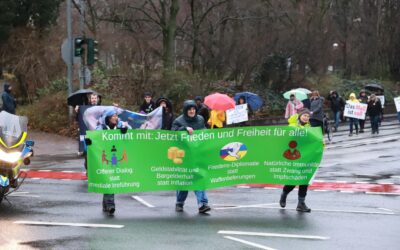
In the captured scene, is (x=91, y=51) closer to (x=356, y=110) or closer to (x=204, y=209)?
(x=356, y=110)

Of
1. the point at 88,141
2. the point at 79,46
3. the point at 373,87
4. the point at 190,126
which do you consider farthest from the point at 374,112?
the point at 88,141

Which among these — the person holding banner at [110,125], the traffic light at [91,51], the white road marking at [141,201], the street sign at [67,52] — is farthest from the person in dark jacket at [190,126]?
the street sign at [67,52]

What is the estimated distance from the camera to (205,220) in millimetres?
9570

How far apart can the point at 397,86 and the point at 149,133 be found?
38087mm

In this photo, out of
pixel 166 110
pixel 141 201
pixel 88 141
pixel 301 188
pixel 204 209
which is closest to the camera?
pixel 88 141

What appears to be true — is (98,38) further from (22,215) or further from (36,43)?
(22,215)

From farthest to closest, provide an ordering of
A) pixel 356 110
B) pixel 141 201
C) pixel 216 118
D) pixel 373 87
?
1. pixel 373 87
2. pixel 356 110
3. pixel 216 118
4. pixel 141 201

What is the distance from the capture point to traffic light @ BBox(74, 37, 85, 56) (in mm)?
22047

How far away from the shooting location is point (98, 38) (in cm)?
3428

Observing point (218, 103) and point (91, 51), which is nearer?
point (218, 103)

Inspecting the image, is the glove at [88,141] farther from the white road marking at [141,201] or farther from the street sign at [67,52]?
the street sign at [67,52]

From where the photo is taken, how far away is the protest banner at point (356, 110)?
1063 inches

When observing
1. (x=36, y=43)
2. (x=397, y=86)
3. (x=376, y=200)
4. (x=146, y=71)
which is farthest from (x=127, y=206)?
(x=397, y=86)

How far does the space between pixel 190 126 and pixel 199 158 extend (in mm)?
514
